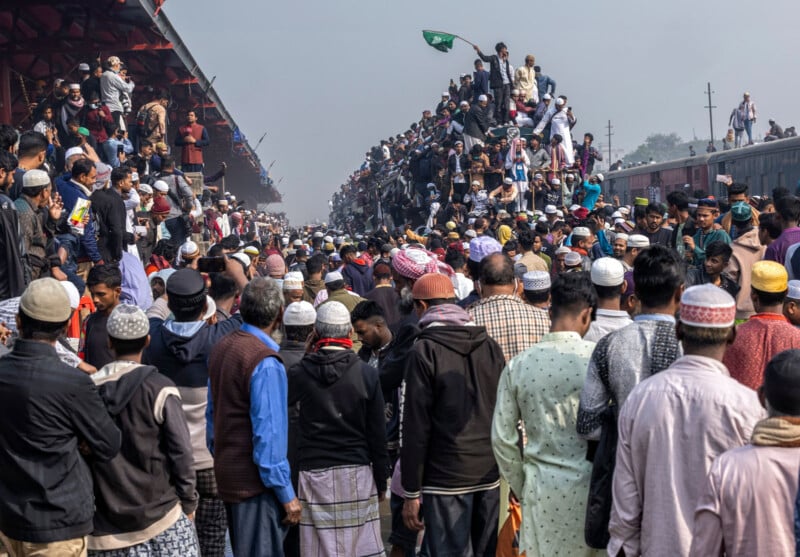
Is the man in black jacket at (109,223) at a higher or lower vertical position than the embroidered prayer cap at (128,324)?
higher

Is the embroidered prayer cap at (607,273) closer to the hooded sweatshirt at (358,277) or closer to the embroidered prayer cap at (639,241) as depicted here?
the embroidered prayer cap at (639,241)

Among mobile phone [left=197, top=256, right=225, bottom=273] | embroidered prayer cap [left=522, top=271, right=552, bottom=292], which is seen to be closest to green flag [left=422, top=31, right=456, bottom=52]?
mobile phone [left=197, top=256, right=225, bottom=273]

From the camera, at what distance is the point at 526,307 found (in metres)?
5.34

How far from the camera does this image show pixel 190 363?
17.3 ft

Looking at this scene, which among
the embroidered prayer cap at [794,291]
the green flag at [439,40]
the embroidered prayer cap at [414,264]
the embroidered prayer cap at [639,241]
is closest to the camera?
the embroidered prayer cap at [794,291]

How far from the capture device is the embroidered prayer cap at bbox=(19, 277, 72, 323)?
394 centimetres

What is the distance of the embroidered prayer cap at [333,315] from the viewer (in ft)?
16.6

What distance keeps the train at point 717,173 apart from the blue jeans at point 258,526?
14.2 meters

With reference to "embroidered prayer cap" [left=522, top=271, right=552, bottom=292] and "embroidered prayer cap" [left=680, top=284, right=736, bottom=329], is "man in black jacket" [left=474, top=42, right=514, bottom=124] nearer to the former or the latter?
"embroidered prayer cap" [left=522, top=271, right=552, bottom=292]

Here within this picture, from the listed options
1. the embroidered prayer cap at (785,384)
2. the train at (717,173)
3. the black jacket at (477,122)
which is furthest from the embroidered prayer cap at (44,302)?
the black jacket at (477,122)

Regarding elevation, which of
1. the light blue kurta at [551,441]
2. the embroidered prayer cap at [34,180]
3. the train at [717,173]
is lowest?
the light blue kurta at [551,441]

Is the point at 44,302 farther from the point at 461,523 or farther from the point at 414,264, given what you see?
the point at 414,264

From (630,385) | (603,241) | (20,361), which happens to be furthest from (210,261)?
(603,241)

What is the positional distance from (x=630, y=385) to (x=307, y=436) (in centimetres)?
196
